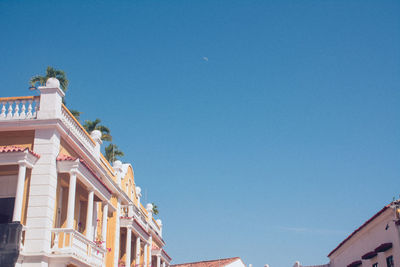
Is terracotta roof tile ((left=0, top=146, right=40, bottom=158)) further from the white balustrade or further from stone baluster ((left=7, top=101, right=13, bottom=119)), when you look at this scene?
the white balustrade

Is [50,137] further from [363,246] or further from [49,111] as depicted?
[363,246]

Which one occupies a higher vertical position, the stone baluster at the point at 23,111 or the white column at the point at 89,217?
the stone baluster at the point at 23,111

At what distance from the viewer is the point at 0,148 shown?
15.0 meters

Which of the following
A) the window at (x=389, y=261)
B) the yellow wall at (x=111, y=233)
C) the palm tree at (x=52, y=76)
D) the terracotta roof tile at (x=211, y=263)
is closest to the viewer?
the window at (x=389, y=261)

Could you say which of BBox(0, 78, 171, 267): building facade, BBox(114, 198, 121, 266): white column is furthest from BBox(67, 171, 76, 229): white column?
BBox(114, 198, 121, 266): white column

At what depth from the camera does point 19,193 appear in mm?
14328

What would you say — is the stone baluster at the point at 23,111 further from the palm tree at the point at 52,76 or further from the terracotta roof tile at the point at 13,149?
A: the palm tree at the point at 52,76

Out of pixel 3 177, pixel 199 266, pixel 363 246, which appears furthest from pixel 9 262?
pixel 199 266

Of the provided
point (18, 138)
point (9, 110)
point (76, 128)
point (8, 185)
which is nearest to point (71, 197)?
point (8, 185)

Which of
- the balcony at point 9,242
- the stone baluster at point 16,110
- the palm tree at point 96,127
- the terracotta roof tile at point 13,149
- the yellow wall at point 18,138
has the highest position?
the palm tree at point 96,127

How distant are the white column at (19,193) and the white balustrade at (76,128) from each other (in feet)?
7.10

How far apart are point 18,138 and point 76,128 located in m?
2.31

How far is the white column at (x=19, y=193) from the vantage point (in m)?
14.1

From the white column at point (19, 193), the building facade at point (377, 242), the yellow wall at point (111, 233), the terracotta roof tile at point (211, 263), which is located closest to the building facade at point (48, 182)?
the white column at point (19, 193)
